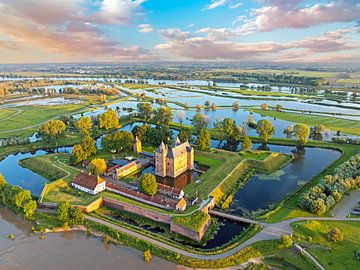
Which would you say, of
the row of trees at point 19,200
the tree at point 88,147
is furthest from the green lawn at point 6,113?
the row of trees at point 19,200

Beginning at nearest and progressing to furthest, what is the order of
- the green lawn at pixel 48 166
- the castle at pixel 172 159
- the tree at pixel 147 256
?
the tree at pixel 147 256, the castle at pixel 172 159, the green lawn at pixel 48 166

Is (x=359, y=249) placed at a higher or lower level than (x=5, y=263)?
higher

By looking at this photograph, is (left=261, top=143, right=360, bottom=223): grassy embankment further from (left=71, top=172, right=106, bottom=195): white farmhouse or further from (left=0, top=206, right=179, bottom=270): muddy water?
(left=71, top=172, right=106, bottom=195): white farmhouse

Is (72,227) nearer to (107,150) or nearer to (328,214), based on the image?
(107,150)

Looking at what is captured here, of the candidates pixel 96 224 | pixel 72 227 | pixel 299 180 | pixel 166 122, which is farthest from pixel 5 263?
pixel 166 122

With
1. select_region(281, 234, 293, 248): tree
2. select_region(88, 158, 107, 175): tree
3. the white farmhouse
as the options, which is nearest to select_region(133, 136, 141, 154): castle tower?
select_region(88, 158, 107, 175): tree

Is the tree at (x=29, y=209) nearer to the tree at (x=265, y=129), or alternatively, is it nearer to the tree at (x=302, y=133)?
the tree at (x=265, y=129)

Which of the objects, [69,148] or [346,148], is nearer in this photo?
[346,148]
